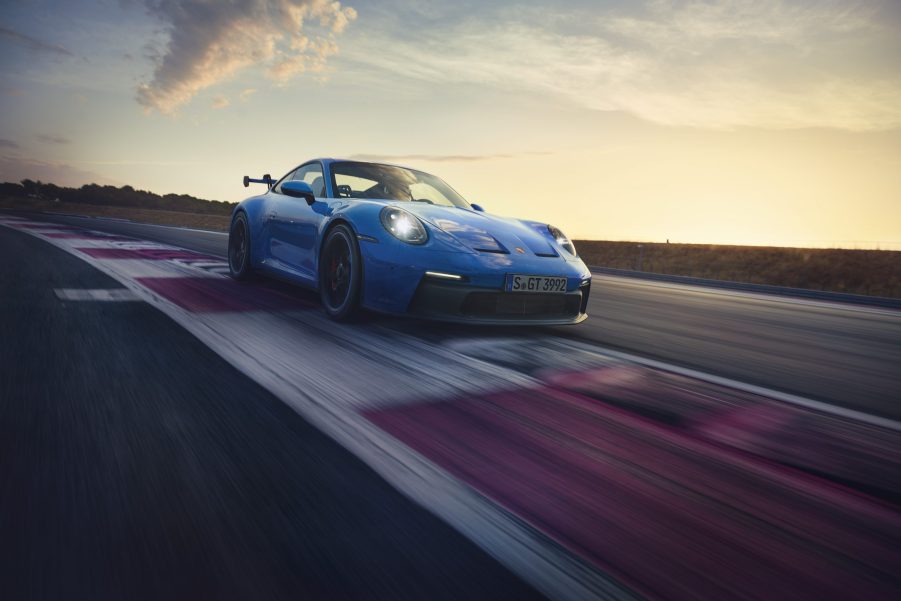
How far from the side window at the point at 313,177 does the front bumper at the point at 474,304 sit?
1.79 metres

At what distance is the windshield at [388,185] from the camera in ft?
16.5

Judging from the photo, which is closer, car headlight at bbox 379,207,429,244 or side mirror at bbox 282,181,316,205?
car headlight at bbox 379,207,429,244

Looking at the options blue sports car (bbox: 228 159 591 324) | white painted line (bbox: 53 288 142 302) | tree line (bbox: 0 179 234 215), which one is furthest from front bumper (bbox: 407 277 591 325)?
tree line (bbox: 0 179 234 215)

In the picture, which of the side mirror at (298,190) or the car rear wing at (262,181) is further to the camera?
the car rear wing at (262,181)

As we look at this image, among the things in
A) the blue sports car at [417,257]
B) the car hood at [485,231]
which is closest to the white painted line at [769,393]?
the blue sports car at [417,257]

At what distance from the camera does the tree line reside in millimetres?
79125

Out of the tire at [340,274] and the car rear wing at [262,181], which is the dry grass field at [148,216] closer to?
the car rear wing at [262,181]

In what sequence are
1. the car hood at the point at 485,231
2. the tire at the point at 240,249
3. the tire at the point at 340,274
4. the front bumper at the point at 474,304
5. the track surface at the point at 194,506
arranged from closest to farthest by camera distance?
the track surface at the point at 194,506
the front bumper at the point at 474,304
the car hood at the point at 485,231
the tire at the point at 340,274
the tire at the point at 240,249

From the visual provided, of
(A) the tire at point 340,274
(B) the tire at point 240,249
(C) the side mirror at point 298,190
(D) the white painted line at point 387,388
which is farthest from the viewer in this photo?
(B) the tire at point 240,249

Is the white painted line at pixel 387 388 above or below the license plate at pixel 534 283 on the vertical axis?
below

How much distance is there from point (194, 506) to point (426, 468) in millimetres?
660

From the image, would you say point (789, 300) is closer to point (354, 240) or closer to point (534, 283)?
point (534, 283)

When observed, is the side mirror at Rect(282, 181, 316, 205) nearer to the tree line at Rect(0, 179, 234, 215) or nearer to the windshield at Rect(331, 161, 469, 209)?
the windshield at Rect(331, 161, 469, 209)

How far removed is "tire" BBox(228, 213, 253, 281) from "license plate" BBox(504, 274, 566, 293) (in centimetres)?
330
